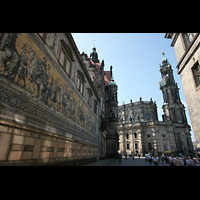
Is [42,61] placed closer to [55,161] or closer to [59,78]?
[59,78]

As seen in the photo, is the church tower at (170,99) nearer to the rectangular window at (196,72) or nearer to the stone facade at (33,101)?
the rectangular window at (196,72)

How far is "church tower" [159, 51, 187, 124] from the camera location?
4491cm

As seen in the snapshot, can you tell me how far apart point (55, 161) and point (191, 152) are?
47.3 meters

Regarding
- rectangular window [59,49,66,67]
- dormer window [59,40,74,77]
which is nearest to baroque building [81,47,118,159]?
dormer window [59,40,74,77]

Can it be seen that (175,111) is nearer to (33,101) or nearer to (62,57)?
(62,57)

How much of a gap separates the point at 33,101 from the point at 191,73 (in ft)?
30.6

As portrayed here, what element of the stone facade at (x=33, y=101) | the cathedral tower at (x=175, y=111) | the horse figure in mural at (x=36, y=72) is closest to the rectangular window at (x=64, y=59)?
the stone facade at (x=33, y=101)

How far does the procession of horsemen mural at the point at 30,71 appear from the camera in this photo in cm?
360

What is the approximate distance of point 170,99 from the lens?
46500 mm

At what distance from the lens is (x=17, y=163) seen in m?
3.95

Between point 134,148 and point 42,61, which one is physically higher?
point 42,61

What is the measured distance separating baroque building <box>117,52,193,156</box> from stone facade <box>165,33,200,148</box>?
35.7 metres
